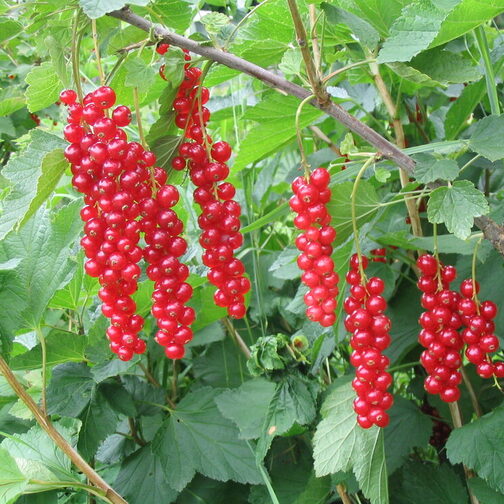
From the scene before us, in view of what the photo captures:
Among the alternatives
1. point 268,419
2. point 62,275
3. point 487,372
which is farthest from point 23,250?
point 487,372

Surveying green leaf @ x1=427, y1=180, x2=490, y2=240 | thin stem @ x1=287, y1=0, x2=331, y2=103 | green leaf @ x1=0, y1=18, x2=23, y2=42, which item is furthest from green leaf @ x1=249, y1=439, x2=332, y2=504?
green leaf @ x1=0, y1=18, x2=23, y2=42

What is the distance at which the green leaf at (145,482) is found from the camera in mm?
1074

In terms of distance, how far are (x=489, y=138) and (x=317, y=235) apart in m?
0.27

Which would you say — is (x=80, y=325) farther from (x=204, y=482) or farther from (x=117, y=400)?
(x=204, y=482)

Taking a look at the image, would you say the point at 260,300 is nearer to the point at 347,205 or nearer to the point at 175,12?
the point at 347,205

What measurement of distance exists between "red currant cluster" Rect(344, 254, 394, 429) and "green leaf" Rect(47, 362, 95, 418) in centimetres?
47

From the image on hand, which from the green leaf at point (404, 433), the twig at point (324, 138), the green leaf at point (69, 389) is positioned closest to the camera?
the green leaf at point (69, 389)

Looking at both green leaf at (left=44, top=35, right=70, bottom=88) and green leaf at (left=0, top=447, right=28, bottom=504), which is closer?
green leaf at (left=44, top=35, right=70, bottom=88)

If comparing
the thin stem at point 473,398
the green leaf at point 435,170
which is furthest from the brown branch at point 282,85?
the thin stem at point 473,398

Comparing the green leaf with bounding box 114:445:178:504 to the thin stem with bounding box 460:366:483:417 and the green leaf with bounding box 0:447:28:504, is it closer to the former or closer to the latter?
the green leaf with bounding box 0:447:28:504

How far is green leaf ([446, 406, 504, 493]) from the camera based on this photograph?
3.02 feet

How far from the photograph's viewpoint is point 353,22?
0.77 m

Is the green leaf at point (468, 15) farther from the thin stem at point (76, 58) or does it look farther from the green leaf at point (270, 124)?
the thin stem at point (76, 58)

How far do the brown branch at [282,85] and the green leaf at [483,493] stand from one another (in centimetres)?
45
